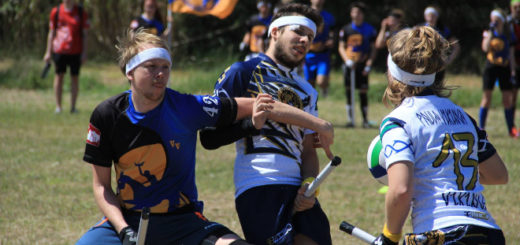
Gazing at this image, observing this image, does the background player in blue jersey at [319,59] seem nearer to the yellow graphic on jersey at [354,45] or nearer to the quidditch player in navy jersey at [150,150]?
the yellow graphic on jersey at [354,45]

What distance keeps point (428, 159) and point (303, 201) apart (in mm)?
874

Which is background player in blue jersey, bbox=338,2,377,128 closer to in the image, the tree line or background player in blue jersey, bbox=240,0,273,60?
background player in blue jersey, bbox=240,0,273,60

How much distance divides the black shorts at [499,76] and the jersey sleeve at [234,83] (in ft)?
25.9

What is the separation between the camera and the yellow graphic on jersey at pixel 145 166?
3439mm

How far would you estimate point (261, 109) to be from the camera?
3.51 metres

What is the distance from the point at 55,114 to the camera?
40.2 ft

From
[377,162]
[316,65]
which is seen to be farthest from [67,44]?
[377,162]

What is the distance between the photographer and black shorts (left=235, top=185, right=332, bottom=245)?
3.56 m

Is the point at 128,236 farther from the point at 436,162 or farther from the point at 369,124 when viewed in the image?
the point at 369,124

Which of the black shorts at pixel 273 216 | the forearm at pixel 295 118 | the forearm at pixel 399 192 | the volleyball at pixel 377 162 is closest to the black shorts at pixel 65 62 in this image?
the black shorts at pixel 273 216

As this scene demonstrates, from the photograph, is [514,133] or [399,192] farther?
[514,133]

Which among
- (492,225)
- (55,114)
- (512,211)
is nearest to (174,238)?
(492,225)

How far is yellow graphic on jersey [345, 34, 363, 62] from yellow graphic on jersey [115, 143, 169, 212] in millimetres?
9306

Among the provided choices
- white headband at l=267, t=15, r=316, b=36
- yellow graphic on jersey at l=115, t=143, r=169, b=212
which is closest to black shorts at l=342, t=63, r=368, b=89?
white headband at l=267, t=15, r=316, b=36
